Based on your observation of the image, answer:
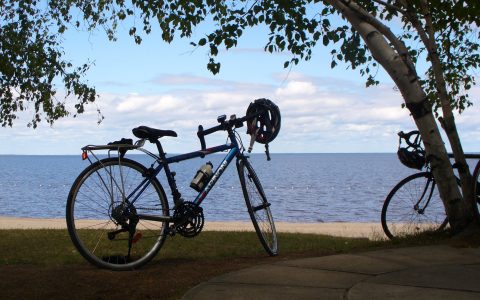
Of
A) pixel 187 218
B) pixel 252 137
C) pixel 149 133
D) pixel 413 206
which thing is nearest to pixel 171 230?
pixel 187 218

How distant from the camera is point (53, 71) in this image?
542 inches

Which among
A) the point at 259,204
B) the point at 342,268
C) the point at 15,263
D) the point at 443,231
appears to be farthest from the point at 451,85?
the point at 15,263

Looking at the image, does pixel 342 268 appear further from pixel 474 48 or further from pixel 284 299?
pixel 474 48

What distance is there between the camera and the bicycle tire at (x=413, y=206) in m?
8.37

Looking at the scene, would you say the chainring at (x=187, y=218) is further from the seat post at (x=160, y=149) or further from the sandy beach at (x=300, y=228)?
the sandy beach at (x=300, y=228)

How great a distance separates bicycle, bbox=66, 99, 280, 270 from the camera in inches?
245

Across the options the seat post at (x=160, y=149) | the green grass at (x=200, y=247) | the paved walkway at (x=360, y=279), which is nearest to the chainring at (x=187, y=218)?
the seat post at (x=160, y=149)

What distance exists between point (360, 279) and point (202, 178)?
2.22 metres

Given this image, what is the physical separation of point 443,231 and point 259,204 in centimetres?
240

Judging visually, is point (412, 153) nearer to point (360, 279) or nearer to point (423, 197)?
point (423, 197)

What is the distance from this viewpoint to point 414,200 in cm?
866

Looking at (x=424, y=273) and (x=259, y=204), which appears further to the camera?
(x=259, y=204)

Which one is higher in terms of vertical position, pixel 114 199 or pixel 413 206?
pixel 114 199

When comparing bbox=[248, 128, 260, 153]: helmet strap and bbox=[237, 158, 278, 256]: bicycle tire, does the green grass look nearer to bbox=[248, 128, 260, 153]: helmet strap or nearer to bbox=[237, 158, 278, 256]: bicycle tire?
bbox=[237, 158, 278, 256]: bicycle tire
